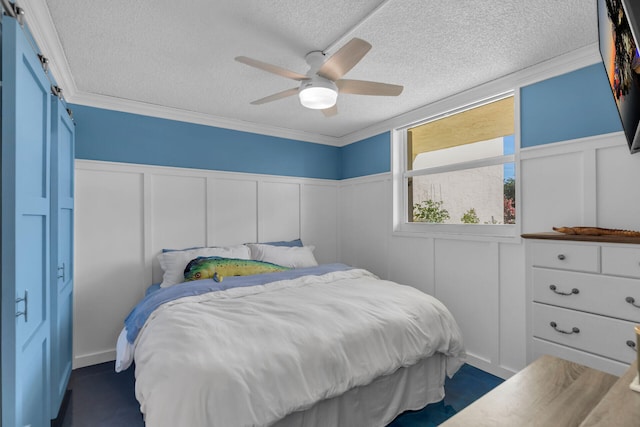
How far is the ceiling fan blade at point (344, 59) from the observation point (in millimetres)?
1663

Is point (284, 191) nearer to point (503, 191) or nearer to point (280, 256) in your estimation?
point (280, 256)

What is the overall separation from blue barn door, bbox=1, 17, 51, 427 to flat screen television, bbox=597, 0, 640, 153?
1.92 meters

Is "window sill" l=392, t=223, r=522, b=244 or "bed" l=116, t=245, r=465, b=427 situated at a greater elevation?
"window sill" l=392, t=223, r=522, b=244

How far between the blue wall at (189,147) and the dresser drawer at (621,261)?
10.6 feet

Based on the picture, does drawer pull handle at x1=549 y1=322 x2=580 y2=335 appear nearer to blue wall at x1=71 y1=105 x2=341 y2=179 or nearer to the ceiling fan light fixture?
the ceiling fan light fixture

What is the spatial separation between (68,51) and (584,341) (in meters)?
3.81

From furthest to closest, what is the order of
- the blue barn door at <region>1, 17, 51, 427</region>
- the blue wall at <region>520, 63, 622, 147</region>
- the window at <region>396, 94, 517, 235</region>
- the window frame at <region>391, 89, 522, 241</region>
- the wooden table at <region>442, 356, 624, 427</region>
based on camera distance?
the window at <region>396, 94, 517, 235</region>, the window frame at <region>391, 89, 522, 241</region>, the blue wall at <region>520, 63, 622, 147</region>, the blue barn door at <region>1, 17, 51, 427</region>, the wooden table at <region>442, 356, 624, 427</region>

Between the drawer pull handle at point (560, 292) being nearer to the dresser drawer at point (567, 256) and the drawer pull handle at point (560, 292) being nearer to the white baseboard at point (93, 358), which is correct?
the dresser drawer at point (567, 256)

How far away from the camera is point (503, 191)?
2838 millimetres

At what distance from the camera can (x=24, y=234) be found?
136 cm

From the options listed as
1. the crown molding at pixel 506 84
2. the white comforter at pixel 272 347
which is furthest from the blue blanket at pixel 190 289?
the crown molding at pixel 506 84

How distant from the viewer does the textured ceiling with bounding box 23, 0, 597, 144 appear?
175cm

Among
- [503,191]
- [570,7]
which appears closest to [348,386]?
[503,191]

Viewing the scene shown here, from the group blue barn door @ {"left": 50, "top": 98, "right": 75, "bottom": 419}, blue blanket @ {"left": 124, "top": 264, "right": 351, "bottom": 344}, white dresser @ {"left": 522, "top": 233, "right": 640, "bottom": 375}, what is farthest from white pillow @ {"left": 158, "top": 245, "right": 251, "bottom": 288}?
white dresser @ {"left": 522, "top": 233, "right": 640, "bottom": 375}
